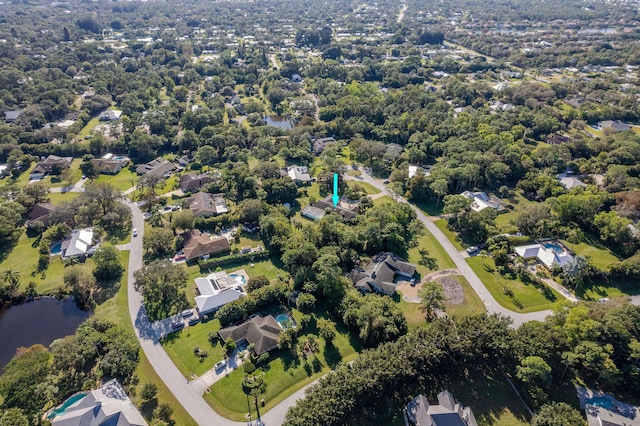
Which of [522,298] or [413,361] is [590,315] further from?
[413,361]

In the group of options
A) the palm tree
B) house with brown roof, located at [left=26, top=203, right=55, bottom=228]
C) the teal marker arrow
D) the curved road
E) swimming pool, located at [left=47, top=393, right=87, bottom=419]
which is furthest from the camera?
the teal marker arrow

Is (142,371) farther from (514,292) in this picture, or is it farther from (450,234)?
(450,234)

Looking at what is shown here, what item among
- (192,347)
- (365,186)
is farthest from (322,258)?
(365,186)

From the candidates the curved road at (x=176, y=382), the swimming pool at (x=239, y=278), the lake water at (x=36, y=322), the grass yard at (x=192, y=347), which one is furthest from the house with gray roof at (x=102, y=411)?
the swimming pool at (x=239, y=278)

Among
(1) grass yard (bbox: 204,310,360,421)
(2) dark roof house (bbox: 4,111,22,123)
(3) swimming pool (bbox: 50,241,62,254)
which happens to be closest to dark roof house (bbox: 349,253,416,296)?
(1) grass yard (bbox: 204,310,360,421)

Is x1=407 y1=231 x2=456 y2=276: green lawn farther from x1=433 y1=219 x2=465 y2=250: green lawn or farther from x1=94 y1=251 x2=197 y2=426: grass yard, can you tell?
x1=94 y1=251 x2=197 y2=426: grass yard

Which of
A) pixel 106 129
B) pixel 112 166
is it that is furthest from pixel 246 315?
pixel 106 129
